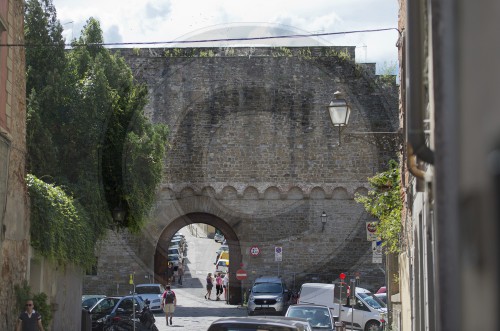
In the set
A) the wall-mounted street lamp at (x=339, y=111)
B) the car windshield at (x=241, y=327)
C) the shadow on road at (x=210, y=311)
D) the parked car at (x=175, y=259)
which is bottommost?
the shadow on road at (x=210, y=311)

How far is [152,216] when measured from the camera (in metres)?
32.7

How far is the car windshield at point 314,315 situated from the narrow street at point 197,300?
492 cm

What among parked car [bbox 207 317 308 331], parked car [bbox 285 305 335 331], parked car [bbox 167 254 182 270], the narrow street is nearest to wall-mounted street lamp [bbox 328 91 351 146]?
parked car [bbox 207 317 308 331]

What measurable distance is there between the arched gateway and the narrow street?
2.24m

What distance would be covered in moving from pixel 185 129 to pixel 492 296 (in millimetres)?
31486

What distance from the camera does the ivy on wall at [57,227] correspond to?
651 inches

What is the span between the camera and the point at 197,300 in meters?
37.9

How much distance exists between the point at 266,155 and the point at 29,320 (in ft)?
64.4

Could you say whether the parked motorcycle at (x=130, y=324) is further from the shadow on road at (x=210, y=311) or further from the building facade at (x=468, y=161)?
the building facade at (x=468, y=161)

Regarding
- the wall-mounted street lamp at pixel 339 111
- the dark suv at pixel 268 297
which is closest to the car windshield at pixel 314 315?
the wall-mounted street lamp at pixel 339 111

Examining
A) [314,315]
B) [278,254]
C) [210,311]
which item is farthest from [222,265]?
[314,315]

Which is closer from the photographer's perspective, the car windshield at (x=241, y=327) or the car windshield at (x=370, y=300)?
the car windshield at (x=241, y=327)

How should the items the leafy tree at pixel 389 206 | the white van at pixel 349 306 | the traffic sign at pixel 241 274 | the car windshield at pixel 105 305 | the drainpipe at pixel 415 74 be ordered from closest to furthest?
the drainpipe at pixel 415 74
the leafy tree at pixel 389 206
the car windshield at pixel 105 305
the white van at pixel 349 306
the traffic sign at pixel 241 274

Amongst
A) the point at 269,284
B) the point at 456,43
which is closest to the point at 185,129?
the point at 269,284
